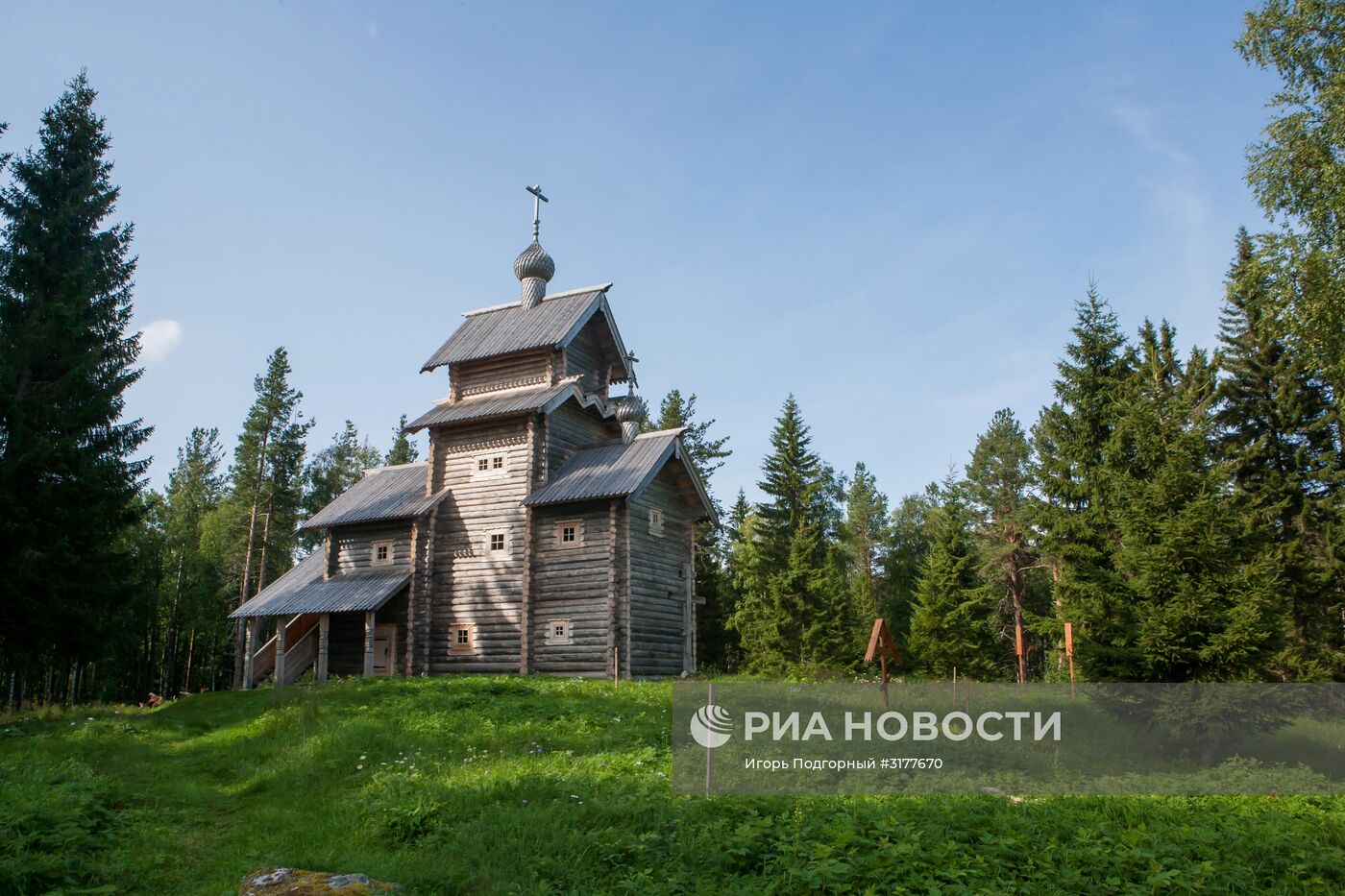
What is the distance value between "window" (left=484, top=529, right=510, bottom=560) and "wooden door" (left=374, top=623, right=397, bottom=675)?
3.91 m

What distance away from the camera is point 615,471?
25.4m

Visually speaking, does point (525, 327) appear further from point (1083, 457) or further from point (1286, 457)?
point (1286, 457)

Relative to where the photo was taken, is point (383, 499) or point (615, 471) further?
point (383, 499)

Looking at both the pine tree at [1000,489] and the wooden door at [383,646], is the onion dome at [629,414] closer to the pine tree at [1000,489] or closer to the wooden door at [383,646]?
the wooden door at [383,646]

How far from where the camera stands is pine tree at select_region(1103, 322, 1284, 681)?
1512 centimetres

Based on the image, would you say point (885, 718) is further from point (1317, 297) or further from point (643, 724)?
point (1317, 297)

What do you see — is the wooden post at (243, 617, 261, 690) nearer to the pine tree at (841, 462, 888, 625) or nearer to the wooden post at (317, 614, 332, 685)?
the wooden post at (317, 614, 332, 685)

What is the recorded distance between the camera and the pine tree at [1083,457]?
2455 centimetres

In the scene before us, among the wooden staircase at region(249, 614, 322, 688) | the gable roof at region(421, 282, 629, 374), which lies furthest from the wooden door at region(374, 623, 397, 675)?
the gable roof at region(421, 282, 629, 374)

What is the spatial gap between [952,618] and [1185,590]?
17797 mm

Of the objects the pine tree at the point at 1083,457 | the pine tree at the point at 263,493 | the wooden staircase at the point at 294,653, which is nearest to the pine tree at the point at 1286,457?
the pine tree at the point at 1083,457

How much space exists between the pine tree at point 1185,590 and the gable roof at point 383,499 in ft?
62.3

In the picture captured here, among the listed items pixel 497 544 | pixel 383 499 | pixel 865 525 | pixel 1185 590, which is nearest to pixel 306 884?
pixel 1185 590

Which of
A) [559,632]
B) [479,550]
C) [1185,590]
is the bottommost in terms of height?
[559,632]
